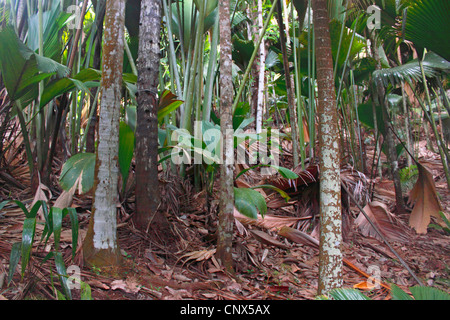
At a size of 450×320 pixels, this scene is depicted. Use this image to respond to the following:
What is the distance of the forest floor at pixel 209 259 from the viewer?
1820 millimetres

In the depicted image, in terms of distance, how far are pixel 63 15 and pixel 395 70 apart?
3683 mm

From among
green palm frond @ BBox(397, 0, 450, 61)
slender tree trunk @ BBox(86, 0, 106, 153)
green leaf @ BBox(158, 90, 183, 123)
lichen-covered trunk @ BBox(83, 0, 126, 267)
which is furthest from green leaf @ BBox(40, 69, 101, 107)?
green palm frond @ BBox(397, 0, 450, 61)

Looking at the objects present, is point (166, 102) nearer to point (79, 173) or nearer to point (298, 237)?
point (79, 173)

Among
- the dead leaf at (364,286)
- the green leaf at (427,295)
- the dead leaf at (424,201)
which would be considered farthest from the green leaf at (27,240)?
the dead leaf at (424,201)

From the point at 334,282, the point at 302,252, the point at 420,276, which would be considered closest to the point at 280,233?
the point at 302,252

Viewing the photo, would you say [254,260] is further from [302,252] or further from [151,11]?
[151,11]

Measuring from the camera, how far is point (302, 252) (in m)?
3.09

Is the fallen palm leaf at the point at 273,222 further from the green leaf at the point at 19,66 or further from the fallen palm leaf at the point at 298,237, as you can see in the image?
the green leaf at the point at 19,66

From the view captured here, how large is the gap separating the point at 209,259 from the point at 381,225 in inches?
91.5

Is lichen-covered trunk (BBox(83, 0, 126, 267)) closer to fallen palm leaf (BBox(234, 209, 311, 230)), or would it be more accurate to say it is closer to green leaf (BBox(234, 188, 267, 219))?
green leaf (BBox(234, 188, 267, 219))

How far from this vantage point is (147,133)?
2375mm

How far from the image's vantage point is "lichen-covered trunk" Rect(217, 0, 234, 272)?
2193 millimetres

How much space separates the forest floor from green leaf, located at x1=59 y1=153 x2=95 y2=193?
398 mm
